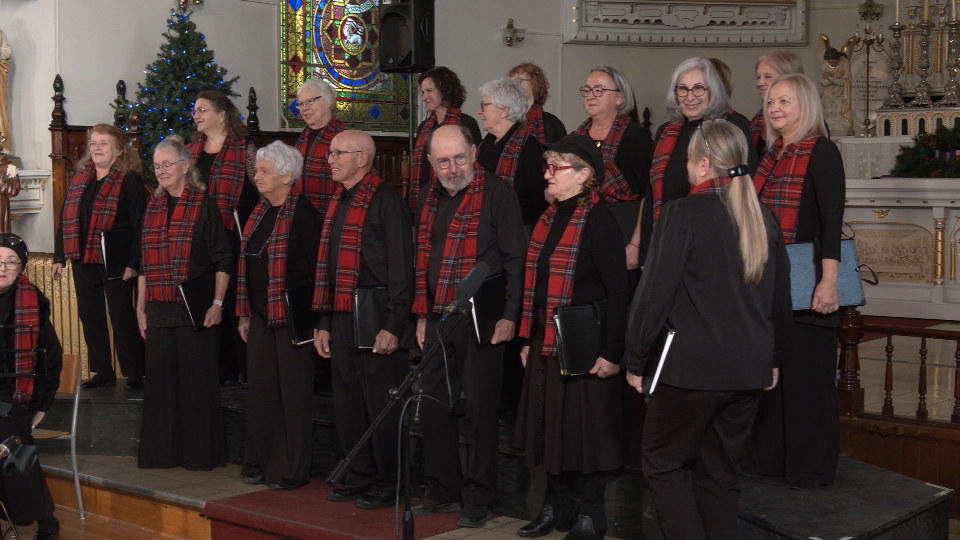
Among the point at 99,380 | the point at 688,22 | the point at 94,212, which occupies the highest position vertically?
the point at 688,22

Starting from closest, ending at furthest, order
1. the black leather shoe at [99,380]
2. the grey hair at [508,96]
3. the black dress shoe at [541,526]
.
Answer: the black dress shoe at [541,526], the grey hair at [508,96], the black leather shoe at [99,380]

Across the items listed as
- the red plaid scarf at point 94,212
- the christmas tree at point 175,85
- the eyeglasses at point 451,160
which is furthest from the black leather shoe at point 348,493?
the christmas tree at point 175,85

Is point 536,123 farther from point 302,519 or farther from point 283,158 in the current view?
point 302,519

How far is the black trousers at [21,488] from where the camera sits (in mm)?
4598

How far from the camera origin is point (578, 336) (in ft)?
12.1

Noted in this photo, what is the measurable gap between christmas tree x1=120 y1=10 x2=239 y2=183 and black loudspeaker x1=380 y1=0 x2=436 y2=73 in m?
3.51

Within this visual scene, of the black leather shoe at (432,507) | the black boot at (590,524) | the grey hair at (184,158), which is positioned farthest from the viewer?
the grey hair at (184,158)

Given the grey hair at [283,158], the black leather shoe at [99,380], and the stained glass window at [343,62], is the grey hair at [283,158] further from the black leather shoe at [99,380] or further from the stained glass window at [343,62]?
the stained glass window at [343,62]

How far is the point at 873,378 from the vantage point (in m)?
6.46

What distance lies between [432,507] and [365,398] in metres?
0.54

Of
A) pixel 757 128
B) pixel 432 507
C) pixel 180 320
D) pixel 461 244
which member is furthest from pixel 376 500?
pixel 757 128

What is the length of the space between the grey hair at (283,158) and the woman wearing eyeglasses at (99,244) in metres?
1.58

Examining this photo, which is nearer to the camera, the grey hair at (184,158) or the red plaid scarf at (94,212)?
the grey hair at (184,158)

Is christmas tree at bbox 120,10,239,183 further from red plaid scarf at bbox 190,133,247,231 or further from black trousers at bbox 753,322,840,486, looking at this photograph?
black trousers at bbox 753,322,840,486
